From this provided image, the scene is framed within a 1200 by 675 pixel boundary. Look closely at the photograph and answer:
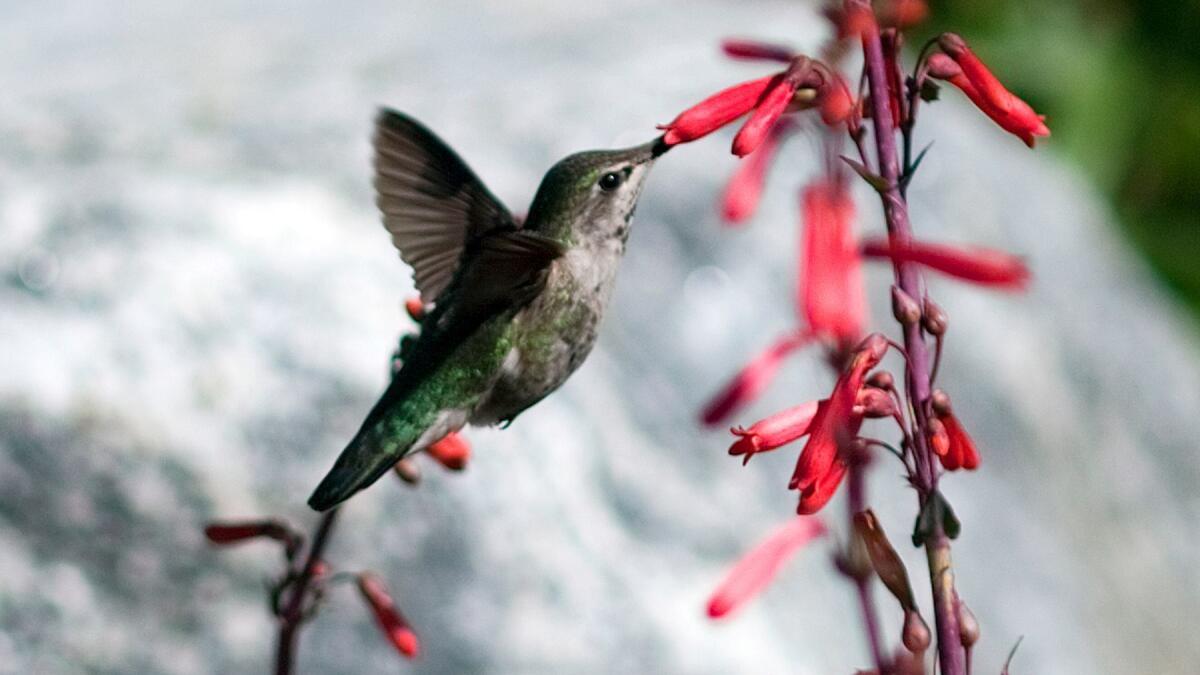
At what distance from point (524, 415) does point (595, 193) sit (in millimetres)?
1700

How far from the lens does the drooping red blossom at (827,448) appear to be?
1802 mm

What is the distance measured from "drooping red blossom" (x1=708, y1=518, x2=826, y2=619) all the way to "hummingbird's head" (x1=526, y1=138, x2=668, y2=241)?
0.81 m

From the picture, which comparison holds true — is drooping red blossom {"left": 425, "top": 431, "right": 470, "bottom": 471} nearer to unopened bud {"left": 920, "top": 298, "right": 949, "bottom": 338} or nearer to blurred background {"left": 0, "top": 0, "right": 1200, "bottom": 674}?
unopened bud {"left": 920, "top": 298, "right": 949, "bottom": 338}

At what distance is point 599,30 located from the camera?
5922mm

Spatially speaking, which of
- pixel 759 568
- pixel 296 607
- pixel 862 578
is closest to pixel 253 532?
pixel 296 607

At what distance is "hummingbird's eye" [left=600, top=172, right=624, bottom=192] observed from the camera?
2.24m

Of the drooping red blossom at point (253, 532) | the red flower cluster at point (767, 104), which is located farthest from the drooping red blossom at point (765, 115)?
the drooping red blossom at point (253, 532)

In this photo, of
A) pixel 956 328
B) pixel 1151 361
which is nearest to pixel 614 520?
pixel 956 328

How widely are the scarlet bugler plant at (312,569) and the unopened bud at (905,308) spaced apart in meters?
0.78

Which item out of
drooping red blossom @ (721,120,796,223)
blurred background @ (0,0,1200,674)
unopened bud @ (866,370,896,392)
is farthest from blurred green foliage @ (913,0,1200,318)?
unopened bud @ (866,370,896,392)

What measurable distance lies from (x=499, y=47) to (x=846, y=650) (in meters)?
2.73

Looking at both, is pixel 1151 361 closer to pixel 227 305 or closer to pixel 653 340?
pixel 653 340

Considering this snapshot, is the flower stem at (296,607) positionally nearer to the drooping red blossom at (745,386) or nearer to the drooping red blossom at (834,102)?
the drooping red blossom at (834,102)

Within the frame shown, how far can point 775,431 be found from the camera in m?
1.92
